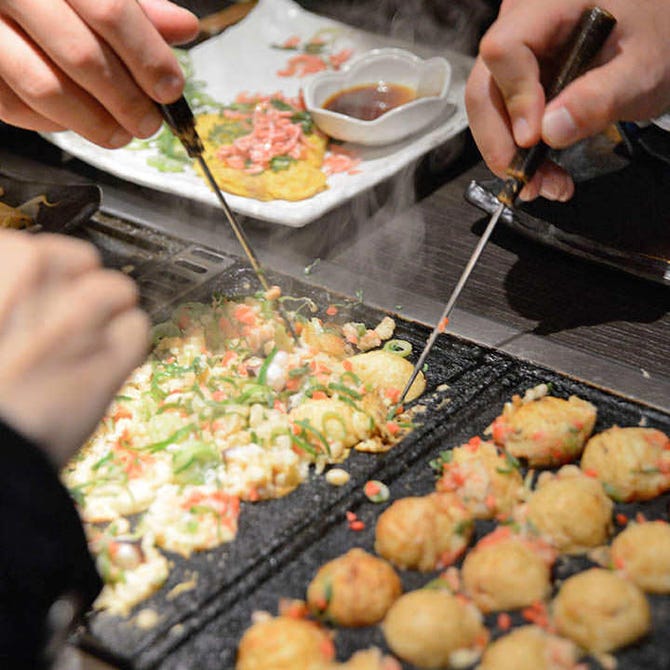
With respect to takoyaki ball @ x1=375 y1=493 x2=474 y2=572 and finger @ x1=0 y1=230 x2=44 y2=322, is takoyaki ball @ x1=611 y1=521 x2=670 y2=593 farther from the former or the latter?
finger @ x1=0 y1=230 x2=44 y2=322

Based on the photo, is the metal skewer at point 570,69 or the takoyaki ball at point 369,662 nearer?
the takoyaki ball at point 369,662

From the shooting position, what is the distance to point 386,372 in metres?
2.11

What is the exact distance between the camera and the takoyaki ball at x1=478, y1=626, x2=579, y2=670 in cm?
140

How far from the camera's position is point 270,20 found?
13.9ft

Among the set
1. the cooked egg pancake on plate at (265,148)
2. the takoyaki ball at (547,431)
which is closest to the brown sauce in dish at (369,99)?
the cooked egg pancake on plate at (265,148)

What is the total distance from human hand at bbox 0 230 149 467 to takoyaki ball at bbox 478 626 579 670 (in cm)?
80

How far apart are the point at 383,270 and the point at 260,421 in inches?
35.2

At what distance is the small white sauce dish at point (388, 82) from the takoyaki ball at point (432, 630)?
7.08 ft

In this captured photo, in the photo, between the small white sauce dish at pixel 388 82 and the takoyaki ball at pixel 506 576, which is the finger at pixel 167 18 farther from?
the takoyaki ball at pixel 506 576

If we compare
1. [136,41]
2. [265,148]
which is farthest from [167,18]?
[265,148]

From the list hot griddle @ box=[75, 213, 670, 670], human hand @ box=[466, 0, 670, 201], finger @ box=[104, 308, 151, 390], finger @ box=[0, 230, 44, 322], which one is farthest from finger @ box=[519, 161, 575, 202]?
finger @ box=[0, 230, 44, 322]

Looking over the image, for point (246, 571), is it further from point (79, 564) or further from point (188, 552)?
point (79, 564)

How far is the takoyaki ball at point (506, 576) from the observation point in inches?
60.8

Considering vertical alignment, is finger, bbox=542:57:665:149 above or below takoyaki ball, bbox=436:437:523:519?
above
